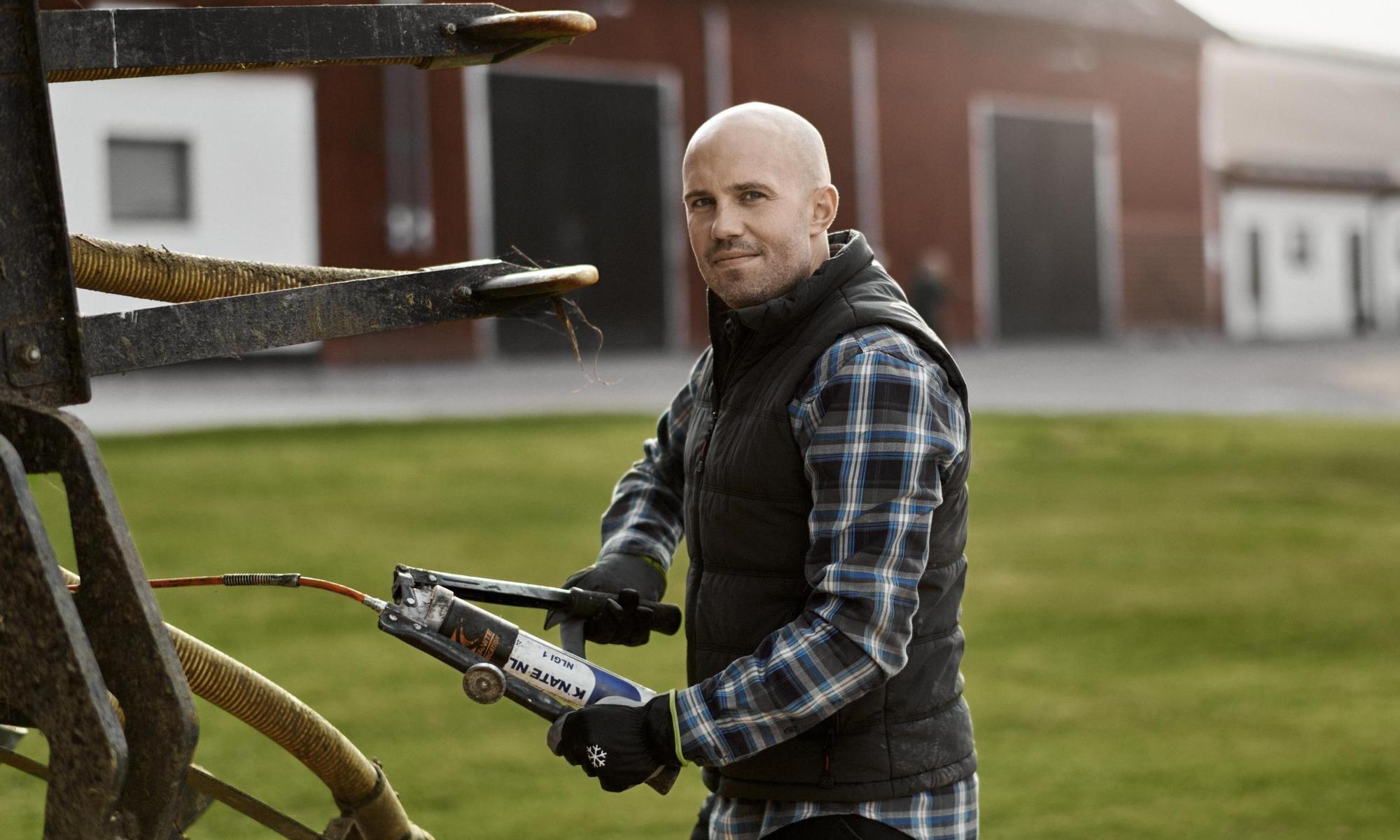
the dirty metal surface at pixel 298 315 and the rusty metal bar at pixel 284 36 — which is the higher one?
the rusty metal bar at pixel 284 36

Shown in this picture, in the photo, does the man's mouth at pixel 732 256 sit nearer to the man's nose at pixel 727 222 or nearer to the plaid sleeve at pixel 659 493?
the man's nose at pixel 727 222

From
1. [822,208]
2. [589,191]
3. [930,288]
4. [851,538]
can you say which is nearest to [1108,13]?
[930,288]

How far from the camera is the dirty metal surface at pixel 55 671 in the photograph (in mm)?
1525

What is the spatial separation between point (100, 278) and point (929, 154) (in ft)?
78.8

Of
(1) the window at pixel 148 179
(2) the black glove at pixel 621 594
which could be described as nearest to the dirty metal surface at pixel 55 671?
(2) the black glove at pixel 621 594

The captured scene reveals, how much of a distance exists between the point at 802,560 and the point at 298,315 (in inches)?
32.6

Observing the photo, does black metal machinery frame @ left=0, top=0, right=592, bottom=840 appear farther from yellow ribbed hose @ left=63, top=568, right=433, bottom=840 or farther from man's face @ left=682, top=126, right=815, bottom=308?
man's face @ left=682, top=126, right=815, bottom=308

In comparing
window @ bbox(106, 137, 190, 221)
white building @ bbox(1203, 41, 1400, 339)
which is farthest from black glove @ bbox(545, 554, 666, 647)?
white building @ bbox(1203, 41, 1400, 339)

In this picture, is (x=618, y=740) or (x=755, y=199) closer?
(x=618, y=740)

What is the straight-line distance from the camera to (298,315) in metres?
1.91

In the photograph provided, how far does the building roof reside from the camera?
25984 millimetres

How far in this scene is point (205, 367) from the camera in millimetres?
17766

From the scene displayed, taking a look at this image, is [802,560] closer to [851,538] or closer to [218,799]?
[851,538]

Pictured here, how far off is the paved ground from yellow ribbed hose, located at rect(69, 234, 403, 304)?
10.3m
